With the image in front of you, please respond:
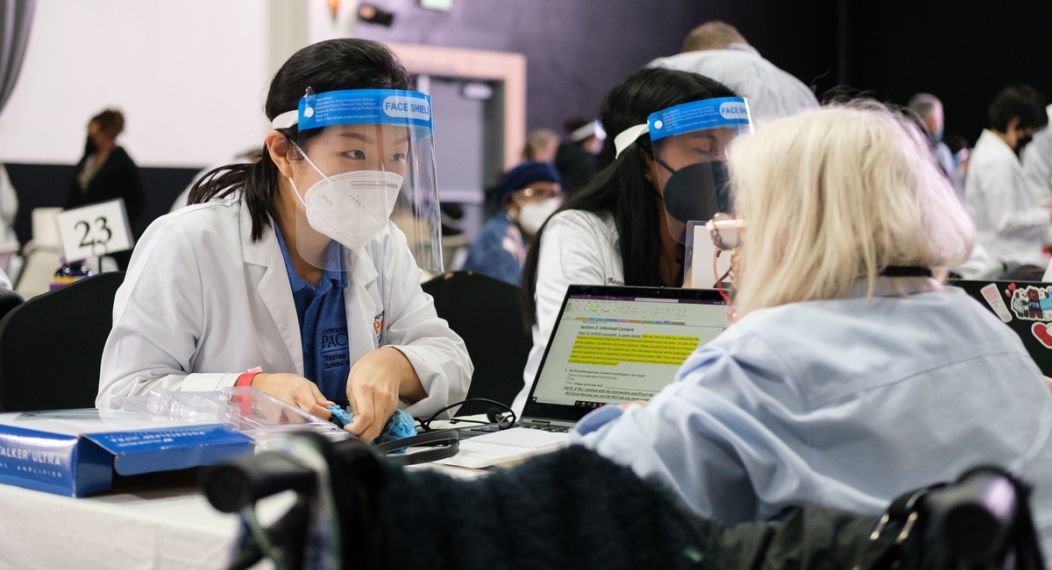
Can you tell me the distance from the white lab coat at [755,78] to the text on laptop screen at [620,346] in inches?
68.2

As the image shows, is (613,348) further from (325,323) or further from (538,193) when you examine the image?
(538,193)

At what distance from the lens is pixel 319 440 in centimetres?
88

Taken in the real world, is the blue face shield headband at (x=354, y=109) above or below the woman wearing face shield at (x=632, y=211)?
above

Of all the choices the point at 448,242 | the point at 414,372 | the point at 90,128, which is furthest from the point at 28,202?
the point at 414,372

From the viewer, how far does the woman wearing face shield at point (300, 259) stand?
1995mm

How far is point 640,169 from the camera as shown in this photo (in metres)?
2.59

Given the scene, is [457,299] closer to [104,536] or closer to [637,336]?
[637,336]

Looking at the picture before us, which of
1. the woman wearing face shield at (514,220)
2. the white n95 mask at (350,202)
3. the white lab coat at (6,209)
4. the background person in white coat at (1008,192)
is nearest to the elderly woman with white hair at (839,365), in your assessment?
the white n95 mask at (350,202)

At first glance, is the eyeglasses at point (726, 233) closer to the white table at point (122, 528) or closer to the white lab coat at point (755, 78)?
the white table at point (122, 528)

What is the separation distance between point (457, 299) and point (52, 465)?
145 centimetres

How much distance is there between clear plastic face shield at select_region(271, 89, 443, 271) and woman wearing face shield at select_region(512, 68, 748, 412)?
19.2 inches

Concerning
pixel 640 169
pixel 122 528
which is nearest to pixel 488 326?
pixel 640 169

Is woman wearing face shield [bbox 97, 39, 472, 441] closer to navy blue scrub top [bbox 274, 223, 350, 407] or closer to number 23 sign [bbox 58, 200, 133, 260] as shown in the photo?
navy blue scrub top [bbox 274, 223, 350, 407]

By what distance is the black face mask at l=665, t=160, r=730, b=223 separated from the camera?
244cm
